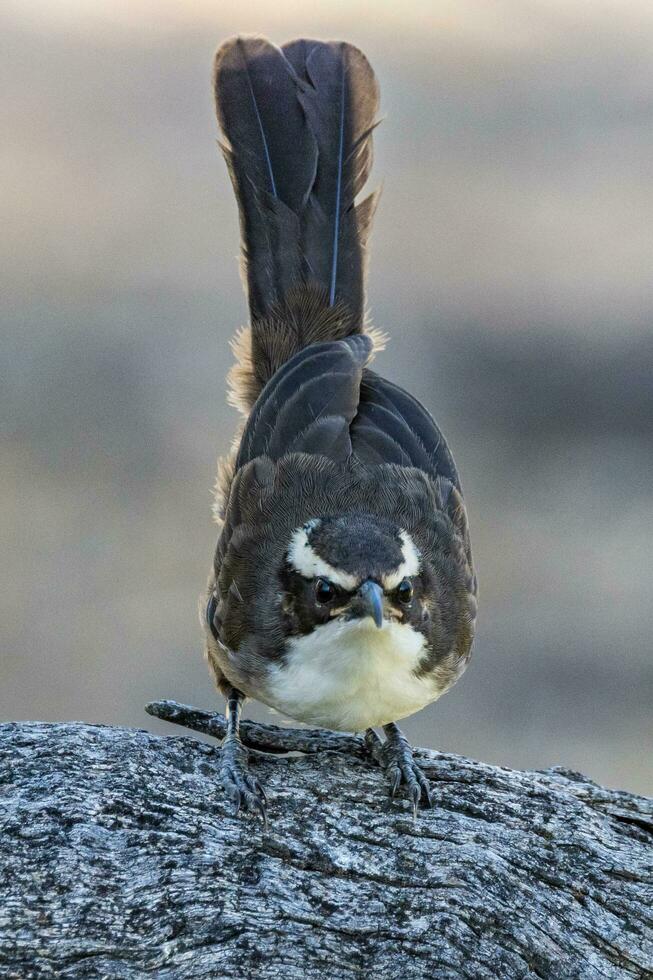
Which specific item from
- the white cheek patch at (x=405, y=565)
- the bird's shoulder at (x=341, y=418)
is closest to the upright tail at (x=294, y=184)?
the bird's shoulder at (x=341, y=418)

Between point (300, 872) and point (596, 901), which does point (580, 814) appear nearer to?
point (596, 901)

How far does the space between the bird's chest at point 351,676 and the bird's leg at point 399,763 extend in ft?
0.62

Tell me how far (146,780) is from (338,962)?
89 centimetres

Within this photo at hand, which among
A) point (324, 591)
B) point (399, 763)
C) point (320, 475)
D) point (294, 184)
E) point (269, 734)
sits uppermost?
point (294, 184)

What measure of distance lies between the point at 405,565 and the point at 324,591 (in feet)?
0.99

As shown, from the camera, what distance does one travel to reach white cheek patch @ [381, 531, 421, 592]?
158 inches

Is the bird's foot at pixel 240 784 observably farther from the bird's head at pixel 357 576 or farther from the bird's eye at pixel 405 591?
the bird's eye at pixel 405 591

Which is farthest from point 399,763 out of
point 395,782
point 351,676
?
point 351,676

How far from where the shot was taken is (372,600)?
3.87 m

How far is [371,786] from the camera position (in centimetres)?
431

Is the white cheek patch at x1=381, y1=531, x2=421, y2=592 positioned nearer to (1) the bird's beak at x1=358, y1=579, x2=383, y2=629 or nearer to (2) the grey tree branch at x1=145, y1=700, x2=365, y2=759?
(1) the bird's beak at x1=358, y1=579, x2=383, y2=629

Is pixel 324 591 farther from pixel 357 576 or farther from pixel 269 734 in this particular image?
pixel 269 734

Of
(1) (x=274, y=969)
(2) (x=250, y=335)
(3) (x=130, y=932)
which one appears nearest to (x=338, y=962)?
(1) (x=274, y=969)

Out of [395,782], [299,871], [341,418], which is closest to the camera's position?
[299,871]
